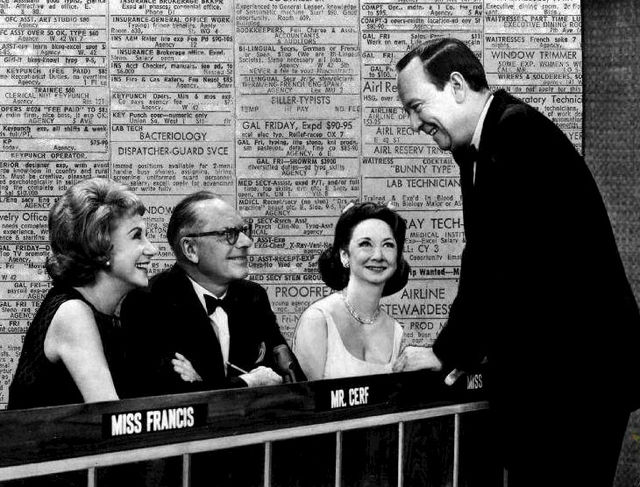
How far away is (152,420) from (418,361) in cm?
94

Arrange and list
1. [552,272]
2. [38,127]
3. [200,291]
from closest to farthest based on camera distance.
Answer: [552,272] → [200,291] → [38,127]

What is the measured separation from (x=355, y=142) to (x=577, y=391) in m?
1.69

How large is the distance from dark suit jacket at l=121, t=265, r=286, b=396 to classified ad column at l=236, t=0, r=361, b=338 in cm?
68

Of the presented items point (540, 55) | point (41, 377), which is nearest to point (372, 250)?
point (41, 377)

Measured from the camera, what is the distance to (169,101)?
11.9 ft

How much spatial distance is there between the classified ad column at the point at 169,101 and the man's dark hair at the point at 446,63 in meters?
1.35

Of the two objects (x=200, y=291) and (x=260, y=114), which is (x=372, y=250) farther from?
(x=260, y=114)

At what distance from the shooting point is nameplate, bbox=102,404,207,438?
1836 millimetres

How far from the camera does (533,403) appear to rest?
2.33m

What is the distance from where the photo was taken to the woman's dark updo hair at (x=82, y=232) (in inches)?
96.3

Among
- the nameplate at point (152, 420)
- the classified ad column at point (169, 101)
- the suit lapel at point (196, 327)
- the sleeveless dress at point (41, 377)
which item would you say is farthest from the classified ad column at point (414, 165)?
the nameplate at point (152, 420)

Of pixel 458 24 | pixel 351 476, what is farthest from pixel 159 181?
pixel 351 476

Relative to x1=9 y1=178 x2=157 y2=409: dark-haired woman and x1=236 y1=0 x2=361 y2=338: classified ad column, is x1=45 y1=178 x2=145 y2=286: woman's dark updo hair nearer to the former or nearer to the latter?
x1=9 y1=178 x2=157 y2=409: dark-haired woman

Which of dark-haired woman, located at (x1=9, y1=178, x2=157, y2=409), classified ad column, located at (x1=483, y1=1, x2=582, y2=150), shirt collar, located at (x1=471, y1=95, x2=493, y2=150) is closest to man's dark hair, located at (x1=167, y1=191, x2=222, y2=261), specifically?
dark-haired woman, located at (x1=9, y1=178, x2=157, y2=409)
